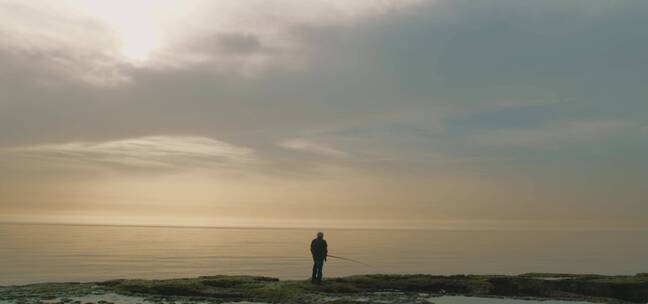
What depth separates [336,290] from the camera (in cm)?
3747

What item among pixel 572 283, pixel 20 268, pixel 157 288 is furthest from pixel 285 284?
pixel 20 268

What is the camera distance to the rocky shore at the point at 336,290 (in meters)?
33.4

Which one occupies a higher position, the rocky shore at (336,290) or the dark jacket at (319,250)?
the dark jacket at (319,250)

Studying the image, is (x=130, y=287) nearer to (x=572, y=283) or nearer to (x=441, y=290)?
(x=441, y=290)

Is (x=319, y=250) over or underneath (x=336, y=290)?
over

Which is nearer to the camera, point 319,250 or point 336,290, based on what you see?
point 336,290

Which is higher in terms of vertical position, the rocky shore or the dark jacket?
the dark jacket

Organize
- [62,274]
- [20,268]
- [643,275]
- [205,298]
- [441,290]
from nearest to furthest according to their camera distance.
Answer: [205,298], [441,290], [643,275], [62,274], [20,268]

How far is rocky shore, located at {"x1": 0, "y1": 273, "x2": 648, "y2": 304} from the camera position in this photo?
1314 inches

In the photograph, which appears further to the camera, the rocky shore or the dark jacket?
the dark jacket

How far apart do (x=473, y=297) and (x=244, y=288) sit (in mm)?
15178

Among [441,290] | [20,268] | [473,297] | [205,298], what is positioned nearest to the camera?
[205,298]

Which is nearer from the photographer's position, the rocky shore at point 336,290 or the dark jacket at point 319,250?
the rocky shore at point 336,290

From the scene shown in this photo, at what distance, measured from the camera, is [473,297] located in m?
37.4
